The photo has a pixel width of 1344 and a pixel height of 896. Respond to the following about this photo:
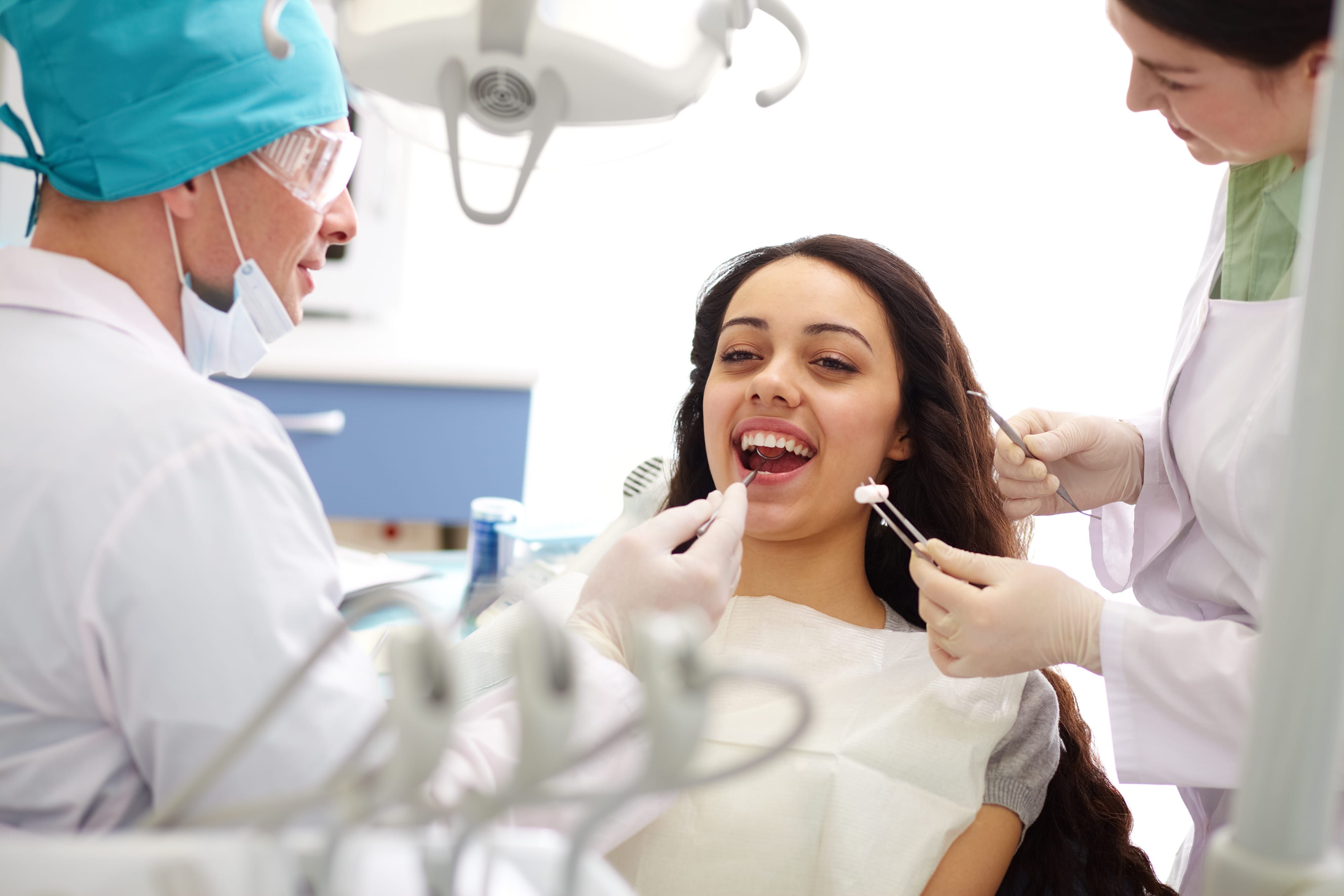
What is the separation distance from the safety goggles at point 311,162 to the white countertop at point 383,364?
1.34 metres

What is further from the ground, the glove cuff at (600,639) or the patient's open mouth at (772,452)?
the patient's open mouth at (772,452)

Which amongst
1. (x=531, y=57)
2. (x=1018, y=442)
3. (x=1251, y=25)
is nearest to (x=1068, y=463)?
(x=1018, y=442)

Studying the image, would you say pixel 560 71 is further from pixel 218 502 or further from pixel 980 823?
pixel 980 823

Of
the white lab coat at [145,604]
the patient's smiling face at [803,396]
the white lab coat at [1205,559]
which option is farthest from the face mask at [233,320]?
the white lab coat at [1205,559]

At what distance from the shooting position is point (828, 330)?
1.65 m

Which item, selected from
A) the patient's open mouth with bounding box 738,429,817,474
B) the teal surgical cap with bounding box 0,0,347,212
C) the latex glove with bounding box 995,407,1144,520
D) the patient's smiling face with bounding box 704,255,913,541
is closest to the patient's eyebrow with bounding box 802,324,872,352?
the patient's smiling face with bounding box 704,255,913,541

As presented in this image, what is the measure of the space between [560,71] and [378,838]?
61cm

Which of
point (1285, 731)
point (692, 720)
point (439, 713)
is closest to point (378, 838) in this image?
point (439, 713)

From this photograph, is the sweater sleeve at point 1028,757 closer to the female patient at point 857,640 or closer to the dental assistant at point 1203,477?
the female patient at point 857,640

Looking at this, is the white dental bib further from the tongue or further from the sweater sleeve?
the tongue

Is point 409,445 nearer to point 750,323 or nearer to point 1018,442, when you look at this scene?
point 750,323

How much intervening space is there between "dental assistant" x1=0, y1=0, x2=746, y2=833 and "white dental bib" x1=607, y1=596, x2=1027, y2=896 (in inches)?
12.8

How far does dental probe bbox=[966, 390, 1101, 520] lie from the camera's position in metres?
1.51

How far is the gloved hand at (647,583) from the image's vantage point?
1.18m
